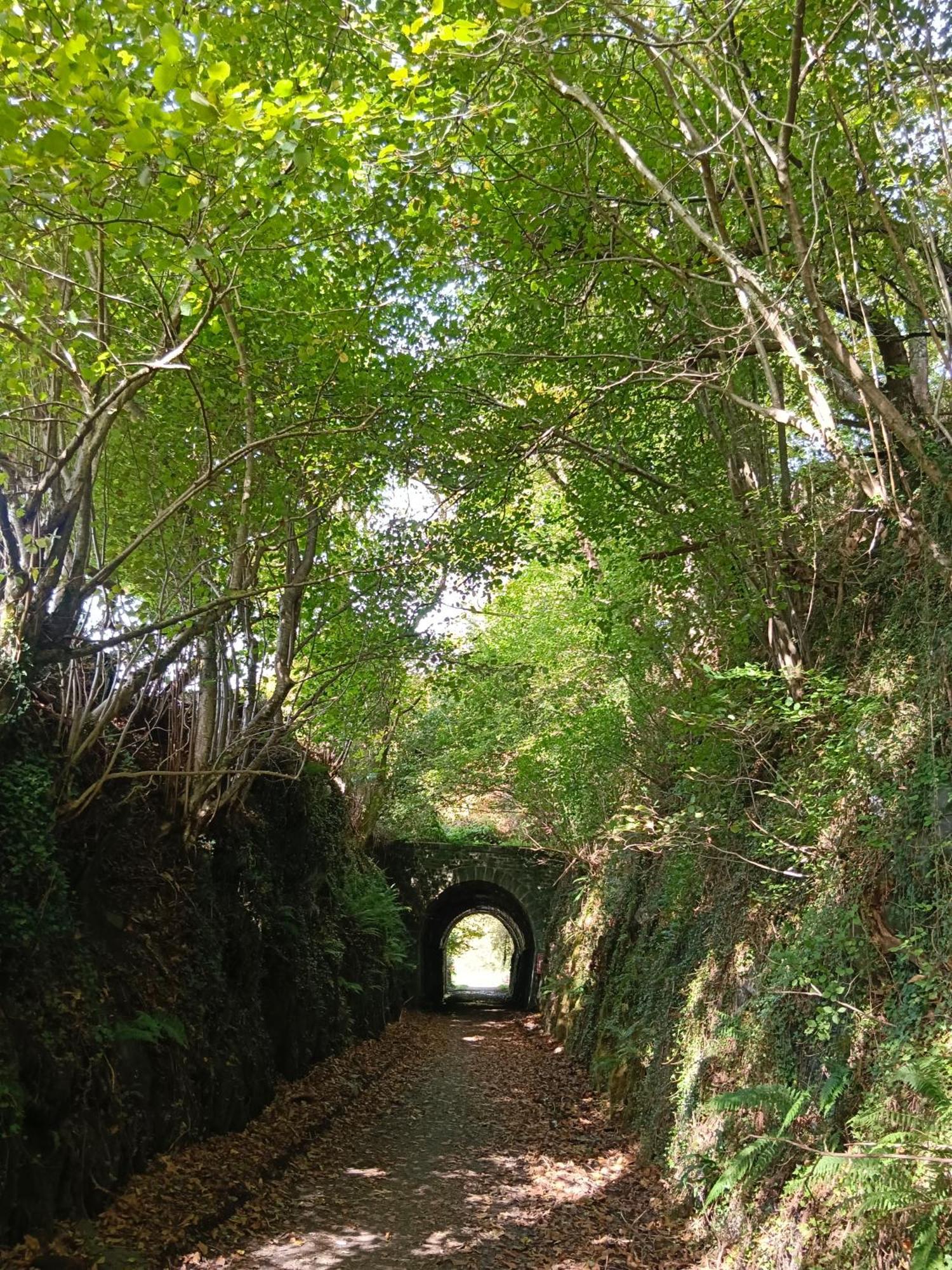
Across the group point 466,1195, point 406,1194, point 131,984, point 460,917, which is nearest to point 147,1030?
point 131,984

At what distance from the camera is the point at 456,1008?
27.6m

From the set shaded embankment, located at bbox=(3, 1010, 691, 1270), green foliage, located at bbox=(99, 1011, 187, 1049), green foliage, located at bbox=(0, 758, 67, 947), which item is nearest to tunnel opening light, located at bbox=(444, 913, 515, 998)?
shaded embankment, located at bbox=(3, 1010, 691, 1270)

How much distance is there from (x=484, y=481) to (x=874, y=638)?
365 centimetres

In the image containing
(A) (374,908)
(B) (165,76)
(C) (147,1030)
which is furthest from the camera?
(A) (374,908)

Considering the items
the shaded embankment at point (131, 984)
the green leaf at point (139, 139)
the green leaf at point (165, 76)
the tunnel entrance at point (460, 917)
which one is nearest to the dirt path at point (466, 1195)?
the shaded embankment at point (131, 984)

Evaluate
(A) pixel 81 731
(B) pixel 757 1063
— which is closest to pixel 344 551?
(A) pixel 81 731

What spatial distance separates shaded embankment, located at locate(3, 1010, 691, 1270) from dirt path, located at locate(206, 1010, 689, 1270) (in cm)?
2

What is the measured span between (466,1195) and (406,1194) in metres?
0.56

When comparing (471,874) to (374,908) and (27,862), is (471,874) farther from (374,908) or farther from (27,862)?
(27,862)

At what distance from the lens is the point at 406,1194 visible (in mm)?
7312

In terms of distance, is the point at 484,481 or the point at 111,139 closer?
the point at 111,139

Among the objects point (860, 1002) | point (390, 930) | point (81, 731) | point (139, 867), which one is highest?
point (81, 731)

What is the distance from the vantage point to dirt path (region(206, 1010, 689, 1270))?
19.5 ft

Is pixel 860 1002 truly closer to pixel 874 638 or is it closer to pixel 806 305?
pixel 874 638
